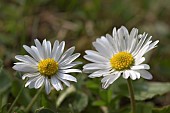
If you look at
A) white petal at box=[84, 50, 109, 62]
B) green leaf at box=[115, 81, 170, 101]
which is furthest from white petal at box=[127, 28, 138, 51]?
green leaf at box=[115, 81, 170, 101]

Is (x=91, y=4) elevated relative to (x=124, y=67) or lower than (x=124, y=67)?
elevated

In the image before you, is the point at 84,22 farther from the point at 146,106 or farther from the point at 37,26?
the point at 146,106

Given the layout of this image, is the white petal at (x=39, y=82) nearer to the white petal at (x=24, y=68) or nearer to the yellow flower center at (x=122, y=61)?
the white petal at (x=24, y=68)

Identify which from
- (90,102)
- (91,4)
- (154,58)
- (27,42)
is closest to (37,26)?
(27,42)

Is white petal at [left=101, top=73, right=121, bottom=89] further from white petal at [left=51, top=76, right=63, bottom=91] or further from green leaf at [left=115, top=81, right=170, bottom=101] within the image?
green leaf at [left=115, top=81, right=170, bottom=101]

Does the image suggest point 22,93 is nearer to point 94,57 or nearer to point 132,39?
point 94,57

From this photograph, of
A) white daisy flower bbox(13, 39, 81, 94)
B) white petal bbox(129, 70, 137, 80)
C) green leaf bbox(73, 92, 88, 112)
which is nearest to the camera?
white petal bbox(129, 70, 137, 80)
